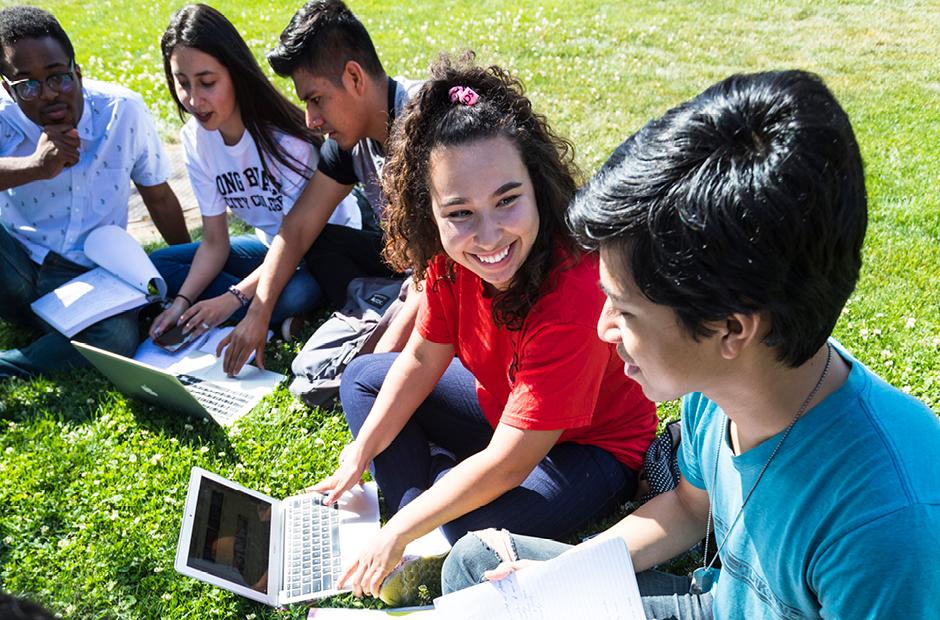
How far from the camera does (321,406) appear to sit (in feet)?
11.1

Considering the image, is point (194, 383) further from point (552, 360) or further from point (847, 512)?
point (847, 512)

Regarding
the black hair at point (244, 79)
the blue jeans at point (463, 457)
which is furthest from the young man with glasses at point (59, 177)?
the blue jeans at point (463, 457)

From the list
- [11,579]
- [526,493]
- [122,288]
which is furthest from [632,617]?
[122,288]

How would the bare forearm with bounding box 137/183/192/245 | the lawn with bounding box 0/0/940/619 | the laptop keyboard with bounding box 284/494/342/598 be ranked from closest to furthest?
the laptop keyboard with bounding box 284/494/342/598, the lawn with bounding box 0/0/940/619, the bare forearm with bounding box 137/183/192/245

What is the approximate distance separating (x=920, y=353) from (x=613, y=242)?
8.53 ft

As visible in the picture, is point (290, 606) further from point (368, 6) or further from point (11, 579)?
point (368, 6)

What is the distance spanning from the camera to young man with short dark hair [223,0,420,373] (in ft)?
10.6

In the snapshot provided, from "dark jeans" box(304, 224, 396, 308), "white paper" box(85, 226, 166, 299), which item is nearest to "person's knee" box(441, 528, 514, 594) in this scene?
"dark jeans" box(304, 224, 396, 308)

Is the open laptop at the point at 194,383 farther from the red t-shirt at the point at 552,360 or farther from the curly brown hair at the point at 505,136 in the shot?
the curly brown hair at the point at 505,136

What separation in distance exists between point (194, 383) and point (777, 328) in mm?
2882

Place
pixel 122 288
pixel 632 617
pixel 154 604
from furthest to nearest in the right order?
pixel 122 288, pixel 154 604, pixel 632 617

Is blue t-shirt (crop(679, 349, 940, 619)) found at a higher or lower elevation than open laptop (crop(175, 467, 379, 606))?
higher

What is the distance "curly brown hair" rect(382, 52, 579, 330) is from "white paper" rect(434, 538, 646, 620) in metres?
0.70

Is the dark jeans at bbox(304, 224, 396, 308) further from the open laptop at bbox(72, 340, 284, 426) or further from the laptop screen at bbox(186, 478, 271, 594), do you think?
the laptop screen at bbox(186, 478, 271, 594)
